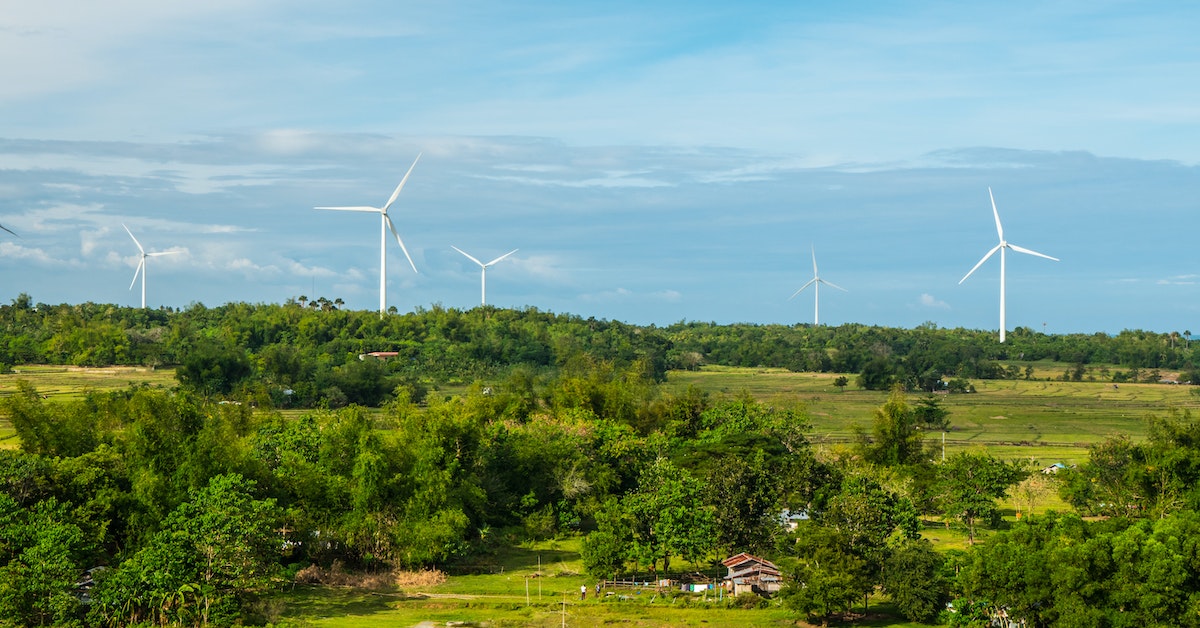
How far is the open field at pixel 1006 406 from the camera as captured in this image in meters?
102

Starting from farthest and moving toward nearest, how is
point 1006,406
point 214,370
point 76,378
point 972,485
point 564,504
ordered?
point 1006,406
point 76,378
point 214,370
point 564,504
point 972,485

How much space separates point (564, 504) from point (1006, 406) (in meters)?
76.9

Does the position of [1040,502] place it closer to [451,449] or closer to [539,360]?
[451,449]

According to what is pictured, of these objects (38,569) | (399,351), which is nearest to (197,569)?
(38,569)

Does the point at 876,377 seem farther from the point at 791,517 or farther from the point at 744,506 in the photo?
the point at 744,506

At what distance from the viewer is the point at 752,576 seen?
52.6m

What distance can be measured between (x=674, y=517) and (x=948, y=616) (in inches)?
493

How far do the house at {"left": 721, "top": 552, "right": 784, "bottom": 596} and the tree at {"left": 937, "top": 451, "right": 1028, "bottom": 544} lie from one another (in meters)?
14.4

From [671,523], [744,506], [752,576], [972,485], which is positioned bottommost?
[752,576]

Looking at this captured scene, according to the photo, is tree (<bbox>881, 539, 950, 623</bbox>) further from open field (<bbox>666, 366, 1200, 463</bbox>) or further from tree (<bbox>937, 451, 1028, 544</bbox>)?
open field (<bbox>666, 366, 1200, 463</bbox>)

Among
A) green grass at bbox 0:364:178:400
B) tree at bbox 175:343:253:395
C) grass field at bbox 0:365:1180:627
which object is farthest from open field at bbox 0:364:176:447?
tree at bbox 175:343:253:395

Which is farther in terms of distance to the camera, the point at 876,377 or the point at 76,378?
the point at 876,377

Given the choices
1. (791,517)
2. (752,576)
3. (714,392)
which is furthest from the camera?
(714,392)

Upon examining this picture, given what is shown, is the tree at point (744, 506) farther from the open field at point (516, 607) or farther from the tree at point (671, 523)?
the open field at point (516, 607)
